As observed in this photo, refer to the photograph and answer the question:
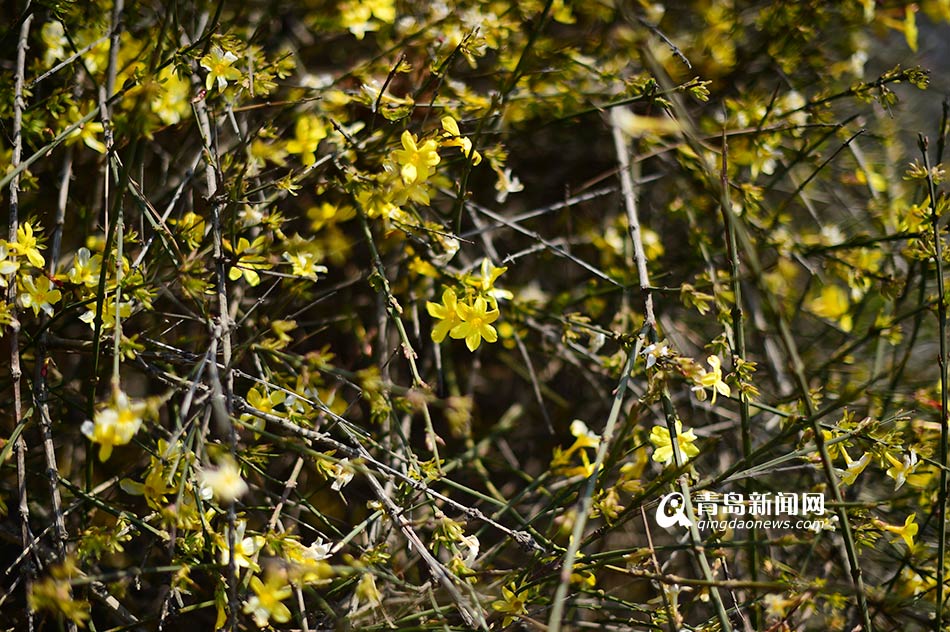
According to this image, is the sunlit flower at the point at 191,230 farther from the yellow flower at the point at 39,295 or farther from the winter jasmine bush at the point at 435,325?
the yellow flower at the point at 39,295

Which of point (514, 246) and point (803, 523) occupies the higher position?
point (514, 246)

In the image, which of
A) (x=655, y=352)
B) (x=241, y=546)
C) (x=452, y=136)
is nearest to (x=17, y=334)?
(x=241, y=546)

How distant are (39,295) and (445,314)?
26.2 inches

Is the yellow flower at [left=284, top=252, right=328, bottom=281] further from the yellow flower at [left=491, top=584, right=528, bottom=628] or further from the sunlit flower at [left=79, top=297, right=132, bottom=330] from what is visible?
the yellow flower at [left=491, top=584, right=528, bottom=628]

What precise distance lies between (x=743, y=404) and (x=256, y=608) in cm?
84

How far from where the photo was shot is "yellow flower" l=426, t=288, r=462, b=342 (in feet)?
4.18

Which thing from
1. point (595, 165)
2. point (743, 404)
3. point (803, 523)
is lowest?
point (803, 523)

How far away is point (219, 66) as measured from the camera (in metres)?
1.24

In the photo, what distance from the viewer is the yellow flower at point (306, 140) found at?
1.42 m

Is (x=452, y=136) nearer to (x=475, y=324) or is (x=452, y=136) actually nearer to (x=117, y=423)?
(x=475, y=324)

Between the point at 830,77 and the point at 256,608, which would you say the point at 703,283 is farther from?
the point at 830,77

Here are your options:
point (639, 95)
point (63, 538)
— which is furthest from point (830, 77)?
point (63, 538)

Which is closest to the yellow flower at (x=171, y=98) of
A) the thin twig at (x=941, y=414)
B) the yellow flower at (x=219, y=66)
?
the yellow flower at (x=219, y=66)

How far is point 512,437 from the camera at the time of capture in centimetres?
210
